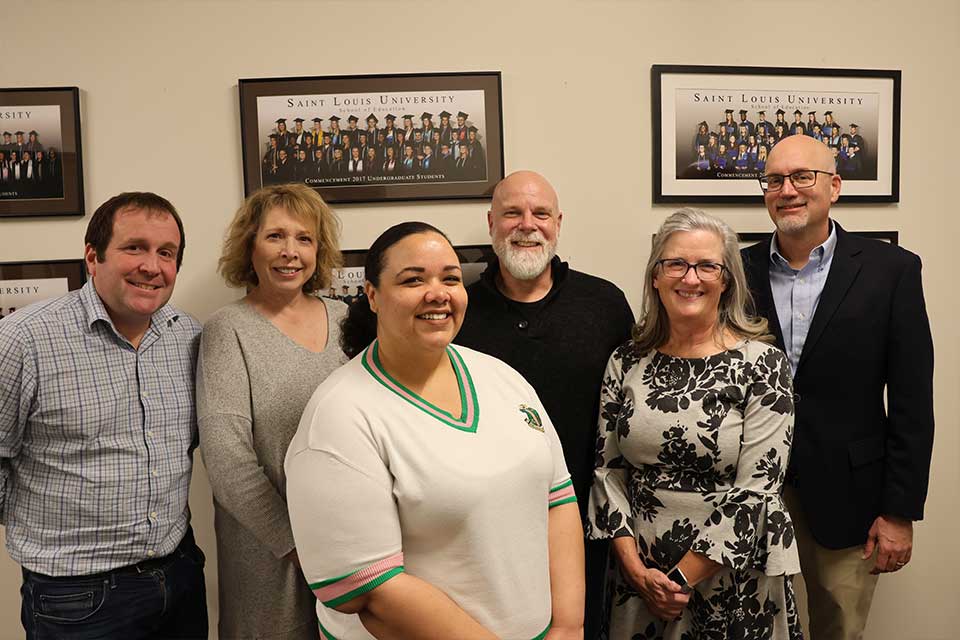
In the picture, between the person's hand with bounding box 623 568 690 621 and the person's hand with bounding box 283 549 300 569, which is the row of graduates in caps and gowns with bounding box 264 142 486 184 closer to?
the person's hand with bounding box 283 549 300 569

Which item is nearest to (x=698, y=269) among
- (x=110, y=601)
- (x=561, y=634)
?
(x=561, y=634)

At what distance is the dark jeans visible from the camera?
4.97 feet

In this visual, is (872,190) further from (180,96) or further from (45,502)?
(45,502)

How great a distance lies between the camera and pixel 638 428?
1687mm

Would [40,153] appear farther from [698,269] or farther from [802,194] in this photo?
[802,194]

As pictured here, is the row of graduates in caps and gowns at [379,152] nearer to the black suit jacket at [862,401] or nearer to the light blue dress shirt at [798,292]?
the light blue dress shirt at [798,292]

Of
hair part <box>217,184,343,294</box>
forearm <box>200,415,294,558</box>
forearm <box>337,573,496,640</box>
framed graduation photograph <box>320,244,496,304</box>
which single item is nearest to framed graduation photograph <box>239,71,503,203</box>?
framed graduation photograph <box>320,244,496,304</box>

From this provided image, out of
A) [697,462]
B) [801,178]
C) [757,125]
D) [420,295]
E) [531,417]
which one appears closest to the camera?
[420,295]

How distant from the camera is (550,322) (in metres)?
1.91

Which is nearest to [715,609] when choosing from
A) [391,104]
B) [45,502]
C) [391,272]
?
[391,272]

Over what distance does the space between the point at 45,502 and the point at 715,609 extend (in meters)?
1.70

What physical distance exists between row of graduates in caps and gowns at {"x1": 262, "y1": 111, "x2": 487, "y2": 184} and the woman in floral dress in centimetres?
86

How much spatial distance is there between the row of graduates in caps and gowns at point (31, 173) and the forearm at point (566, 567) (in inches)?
81.1

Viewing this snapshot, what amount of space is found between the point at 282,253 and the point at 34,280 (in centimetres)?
117
